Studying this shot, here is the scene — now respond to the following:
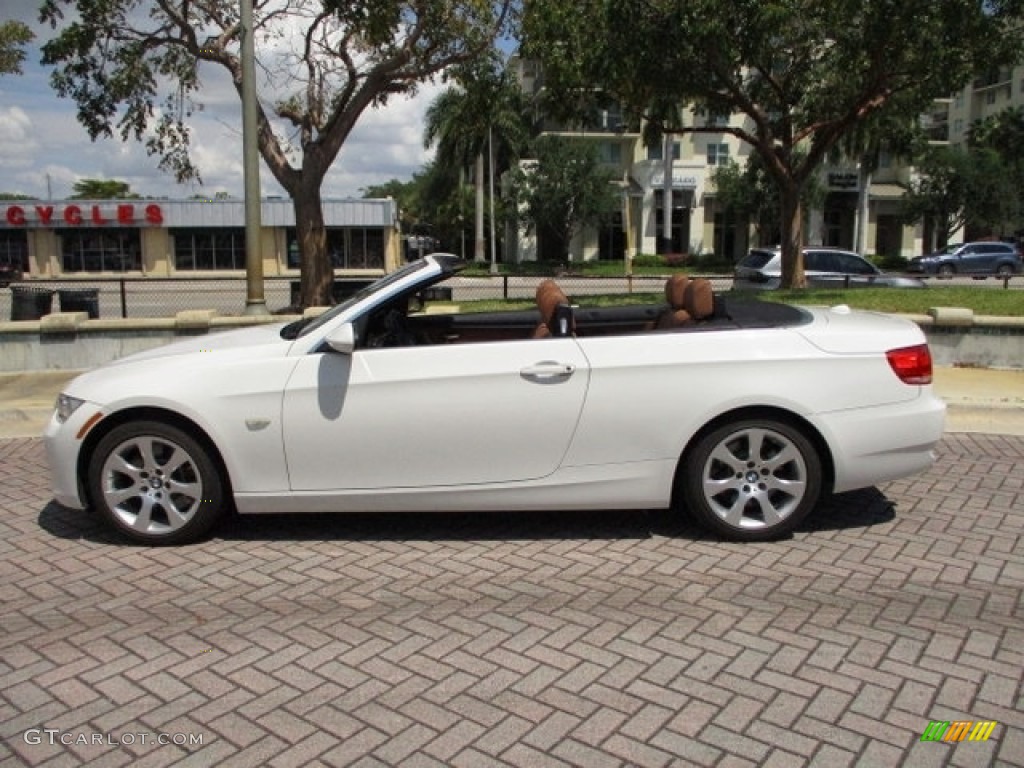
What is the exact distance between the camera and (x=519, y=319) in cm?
623

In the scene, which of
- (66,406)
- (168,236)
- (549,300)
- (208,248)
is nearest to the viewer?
(66,406)

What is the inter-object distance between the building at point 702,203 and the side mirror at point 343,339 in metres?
49.2

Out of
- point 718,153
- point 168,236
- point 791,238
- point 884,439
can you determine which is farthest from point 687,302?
point 718,153

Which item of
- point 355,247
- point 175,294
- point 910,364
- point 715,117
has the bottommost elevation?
point 175,294

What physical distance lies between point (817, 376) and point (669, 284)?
1.28 m

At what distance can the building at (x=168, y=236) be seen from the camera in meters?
46.1

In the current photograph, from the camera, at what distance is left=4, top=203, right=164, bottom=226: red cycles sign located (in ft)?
150

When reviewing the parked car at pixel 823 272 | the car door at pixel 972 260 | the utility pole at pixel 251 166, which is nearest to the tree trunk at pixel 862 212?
the car door at pixel 972 260

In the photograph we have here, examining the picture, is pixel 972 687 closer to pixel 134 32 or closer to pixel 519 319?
pixel 519 319

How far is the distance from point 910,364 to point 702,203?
173 feet

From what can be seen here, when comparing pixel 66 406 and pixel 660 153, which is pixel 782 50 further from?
pixel 660 153

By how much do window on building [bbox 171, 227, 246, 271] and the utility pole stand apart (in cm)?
3635

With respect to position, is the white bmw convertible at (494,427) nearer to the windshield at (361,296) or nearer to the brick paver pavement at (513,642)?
the windshield at (361,296)

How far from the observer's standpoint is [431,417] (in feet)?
15.8
